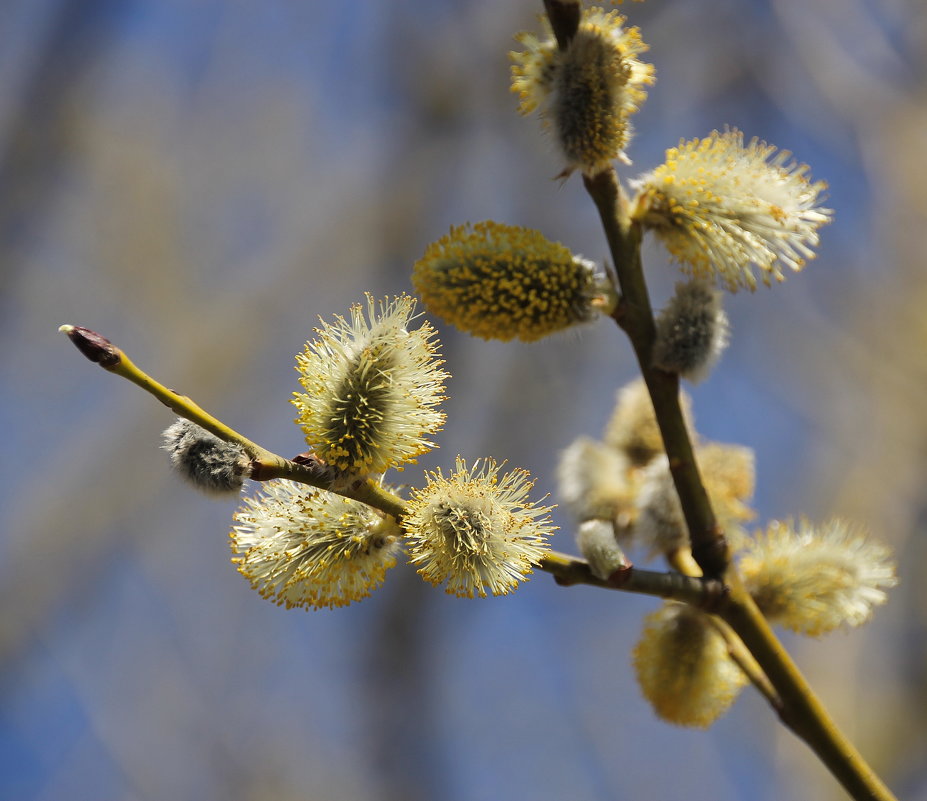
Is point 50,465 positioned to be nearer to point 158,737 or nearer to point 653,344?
point 158,737

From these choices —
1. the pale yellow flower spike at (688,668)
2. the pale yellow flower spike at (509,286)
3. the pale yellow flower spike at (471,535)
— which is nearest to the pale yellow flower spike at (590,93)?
the pale yellow flower spike at (509,286)

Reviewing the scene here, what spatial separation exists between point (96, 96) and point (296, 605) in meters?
5.35

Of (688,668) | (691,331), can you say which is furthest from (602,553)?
(688,668)

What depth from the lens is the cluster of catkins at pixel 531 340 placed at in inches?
43.3

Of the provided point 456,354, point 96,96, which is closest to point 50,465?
point 96,96

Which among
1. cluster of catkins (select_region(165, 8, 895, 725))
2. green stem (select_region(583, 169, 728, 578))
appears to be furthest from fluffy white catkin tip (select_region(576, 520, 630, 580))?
green stem (select_region(583, 169, 728, 578))

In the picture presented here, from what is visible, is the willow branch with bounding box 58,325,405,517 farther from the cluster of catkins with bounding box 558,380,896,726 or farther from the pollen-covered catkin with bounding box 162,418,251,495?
the cluster of catkins with bounding box 558,380,896,726

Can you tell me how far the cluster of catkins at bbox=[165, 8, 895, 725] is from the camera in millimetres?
1101

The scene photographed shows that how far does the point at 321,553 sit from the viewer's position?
3.71 feet

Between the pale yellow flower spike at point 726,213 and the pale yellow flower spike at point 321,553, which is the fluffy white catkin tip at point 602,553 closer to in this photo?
the pale yellow flower spike at point 321,553

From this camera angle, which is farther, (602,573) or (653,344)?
(653,344)

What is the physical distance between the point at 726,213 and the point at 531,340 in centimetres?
32

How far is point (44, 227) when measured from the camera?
5.37 meters

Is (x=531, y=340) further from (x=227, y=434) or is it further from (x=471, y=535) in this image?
(x=227, y=434)
